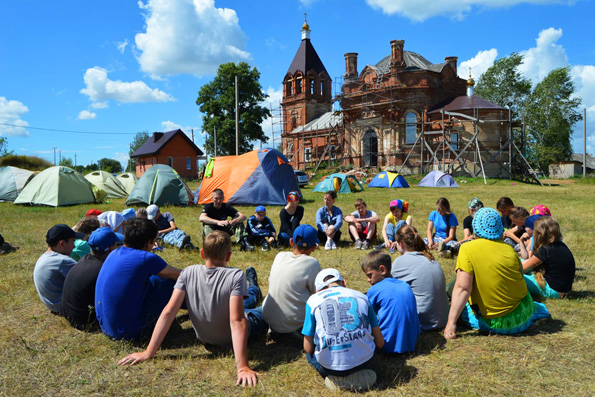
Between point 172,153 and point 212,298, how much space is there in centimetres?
4715

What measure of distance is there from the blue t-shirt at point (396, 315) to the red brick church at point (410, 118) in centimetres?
2826

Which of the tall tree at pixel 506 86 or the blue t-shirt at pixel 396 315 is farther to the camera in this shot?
the tall tree at pixel 506 86

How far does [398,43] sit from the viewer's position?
1291 inches

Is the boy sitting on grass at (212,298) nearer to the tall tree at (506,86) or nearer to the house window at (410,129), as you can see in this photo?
the house window at (410,129)

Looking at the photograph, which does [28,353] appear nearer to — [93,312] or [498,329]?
[93,312]

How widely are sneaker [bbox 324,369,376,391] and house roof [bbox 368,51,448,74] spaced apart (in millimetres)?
33053

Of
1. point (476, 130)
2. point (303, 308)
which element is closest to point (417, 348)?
point (303, 308)

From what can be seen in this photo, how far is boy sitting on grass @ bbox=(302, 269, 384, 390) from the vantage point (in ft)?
9.80

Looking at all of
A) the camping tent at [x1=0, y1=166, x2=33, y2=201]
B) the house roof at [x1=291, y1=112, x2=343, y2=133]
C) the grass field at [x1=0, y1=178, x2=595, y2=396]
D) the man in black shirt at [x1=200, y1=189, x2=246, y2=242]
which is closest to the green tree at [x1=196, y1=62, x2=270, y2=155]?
the house roof at [x1=291, y1=112, x2=343, y2=133]

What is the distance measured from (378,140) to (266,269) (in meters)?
30.2

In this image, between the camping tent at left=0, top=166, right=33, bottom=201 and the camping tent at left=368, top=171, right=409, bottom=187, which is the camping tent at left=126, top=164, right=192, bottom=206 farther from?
the camping tent at left=368, top=171, right=409, bottom=187

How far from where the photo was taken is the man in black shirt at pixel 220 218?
26.2 ft

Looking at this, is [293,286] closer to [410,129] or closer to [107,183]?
[107,183]

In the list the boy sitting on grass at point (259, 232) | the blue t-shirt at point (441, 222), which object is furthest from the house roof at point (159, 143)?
the blue t-shirt at point (441, 222)
